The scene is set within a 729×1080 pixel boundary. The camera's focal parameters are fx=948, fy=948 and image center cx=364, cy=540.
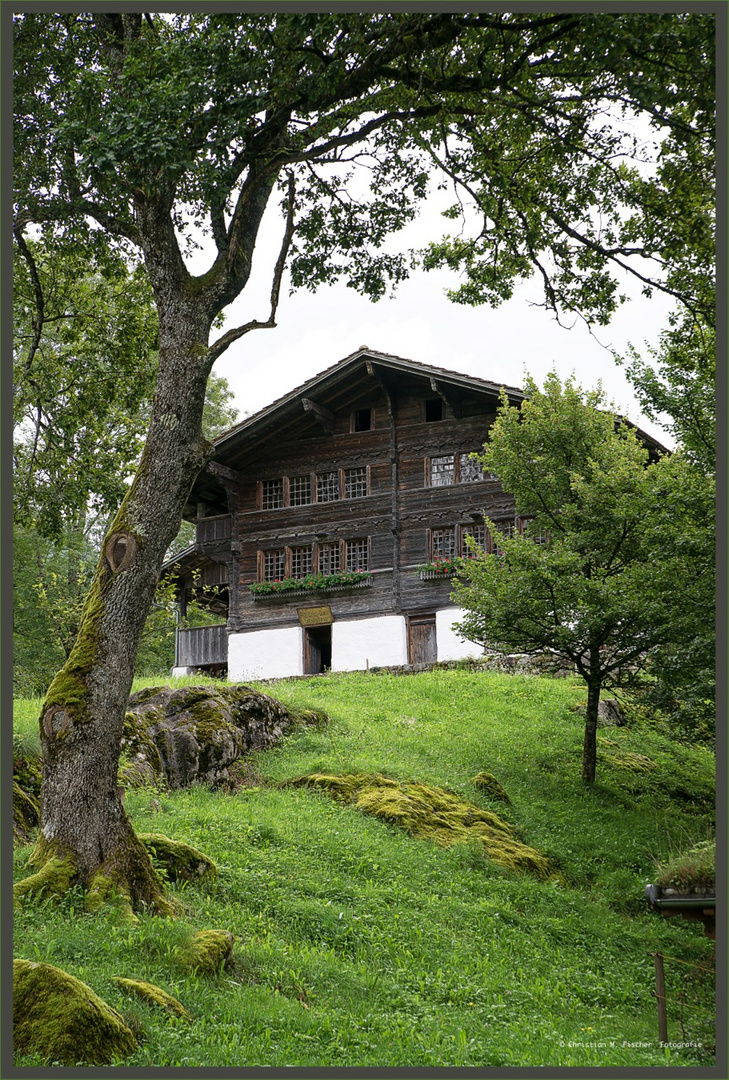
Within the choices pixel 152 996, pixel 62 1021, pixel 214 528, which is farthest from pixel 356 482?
pixel 62 1021

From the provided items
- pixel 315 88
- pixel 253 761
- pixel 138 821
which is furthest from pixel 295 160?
pixel 253 761

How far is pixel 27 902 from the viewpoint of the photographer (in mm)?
8070

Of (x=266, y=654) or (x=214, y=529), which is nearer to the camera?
(x=266, y=654)

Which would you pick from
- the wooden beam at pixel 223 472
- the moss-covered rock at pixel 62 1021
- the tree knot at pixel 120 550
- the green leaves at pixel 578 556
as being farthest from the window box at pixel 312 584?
the moss-covered rock at pixel 62 1021

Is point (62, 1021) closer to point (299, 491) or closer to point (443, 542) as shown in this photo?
point (443, 542)

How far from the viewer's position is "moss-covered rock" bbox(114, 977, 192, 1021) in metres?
7.05

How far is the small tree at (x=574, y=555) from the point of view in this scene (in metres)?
18.5

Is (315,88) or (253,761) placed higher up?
(315,88)

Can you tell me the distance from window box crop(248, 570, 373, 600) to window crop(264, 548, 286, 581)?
363 mm

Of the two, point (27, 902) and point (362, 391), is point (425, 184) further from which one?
point (362, 391)

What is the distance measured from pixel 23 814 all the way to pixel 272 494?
24.6 meters

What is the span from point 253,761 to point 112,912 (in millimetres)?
8847

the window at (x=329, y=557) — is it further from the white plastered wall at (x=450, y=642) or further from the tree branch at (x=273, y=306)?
the tree branch at (x=273, y=306)

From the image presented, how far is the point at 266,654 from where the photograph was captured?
34.1 metres
